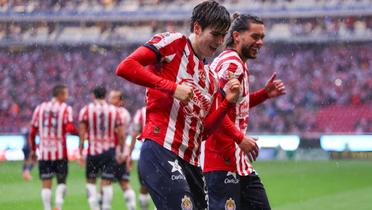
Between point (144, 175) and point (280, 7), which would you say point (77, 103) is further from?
point (144, 175)

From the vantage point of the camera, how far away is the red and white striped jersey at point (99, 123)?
13508 millimetres

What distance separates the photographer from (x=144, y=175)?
17.6 ft

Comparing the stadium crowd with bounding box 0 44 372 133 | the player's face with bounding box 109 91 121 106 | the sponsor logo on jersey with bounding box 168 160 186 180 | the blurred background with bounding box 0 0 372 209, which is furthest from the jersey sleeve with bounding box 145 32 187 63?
the stadium crowd with bounding box 0 44 372 133

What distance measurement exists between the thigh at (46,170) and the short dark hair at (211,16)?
8.22m

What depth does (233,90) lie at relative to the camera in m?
5.75

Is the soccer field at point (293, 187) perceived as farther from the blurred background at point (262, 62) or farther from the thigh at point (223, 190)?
the thigh at point (223, 190)

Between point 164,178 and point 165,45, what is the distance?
891mm

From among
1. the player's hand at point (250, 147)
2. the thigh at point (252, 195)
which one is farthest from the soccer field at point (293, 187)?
the player's hand at point (250, 147)

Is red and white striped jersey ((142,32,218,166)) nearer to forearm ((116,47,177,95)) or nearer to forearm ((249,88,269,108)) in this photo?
forearm ((116,47,177,95))

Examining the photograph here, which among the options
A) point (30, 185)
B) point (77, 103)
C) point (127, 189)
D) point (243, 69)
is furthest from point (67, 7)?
point (243, 69)

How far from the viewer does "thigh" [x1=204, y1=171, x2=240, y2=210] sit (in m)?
6.70

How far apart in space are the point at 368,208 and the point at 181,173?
937 centimetres

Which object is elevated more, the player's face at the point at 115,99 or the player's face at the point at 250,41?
the player's face at the point at 250,41

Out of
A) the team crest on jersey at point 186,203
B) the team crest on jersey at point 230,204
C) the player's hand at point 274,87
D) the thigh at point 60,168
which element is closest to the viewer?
the team crest on jersey at point 186,203
